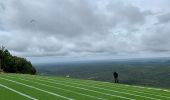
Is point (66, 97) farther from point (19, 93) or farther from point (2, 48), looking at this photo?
point (2, 48)

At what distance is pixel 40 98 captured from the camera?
57.0 feet

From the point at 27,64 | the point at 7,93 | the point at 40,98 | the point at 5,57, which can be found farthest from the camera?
the point at 27,64

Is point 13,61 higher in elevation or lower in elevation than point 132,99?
higher

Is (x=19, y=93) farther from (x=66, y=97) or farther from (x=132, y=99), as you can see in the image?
(x=132, y=99)

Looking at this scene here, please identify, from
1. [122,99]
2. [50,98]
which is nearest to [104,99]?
[122,99]

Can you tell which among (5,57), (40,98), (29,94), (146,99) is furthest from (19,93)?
(5,57)

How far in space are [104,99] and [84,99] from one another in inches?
50.7

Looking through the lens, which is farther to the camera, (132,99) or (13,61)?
(13,61)

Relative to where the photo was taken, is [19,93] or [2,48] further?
[2,48]

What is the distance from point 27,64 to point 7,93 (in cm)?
7259

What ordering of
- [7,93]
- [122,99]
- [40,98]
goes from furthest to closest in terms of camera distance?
[122,99] → [7,93] → [40,98]

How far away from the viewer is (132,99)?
65.9 feet

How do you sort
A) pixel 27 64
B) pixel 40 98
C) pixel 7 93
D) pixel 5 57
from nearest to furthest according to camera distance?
pixel 40 98 → pixel 7 93 → pixel 5 57 → pixel 27 64

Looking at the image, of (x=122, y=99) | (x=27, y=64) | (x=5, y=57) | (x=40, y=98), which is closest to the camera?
(x=40, y=98)
